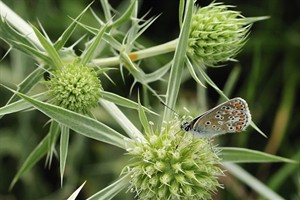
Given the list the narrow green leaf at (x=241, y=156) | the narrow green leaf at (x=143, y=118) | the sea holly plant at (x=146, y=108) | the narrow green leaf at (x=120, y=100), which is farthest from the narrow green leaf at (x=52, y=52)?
the narrow green leaf at (x=241, y=156)

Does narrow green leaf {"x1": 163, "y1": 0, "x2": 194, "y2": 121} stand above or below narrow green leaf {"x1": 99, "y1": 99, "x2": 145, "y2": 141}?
above

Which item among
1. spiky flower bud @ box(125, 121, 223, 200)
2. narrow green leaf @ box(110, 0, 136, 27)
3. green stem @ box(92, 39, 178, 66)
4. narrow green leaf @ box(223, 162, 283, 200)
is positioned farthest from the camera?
narrow green leaf @ box(223, 162, 283, 200)

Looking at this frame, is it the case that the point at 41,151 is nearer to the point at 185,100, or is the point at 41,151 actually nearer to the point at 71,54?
the point at 71,54

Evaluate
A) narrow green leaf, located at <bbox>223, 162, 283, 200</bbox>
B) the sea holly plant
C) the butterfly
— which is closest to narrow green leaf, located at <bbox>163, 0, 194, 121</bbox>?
the sea holly plant

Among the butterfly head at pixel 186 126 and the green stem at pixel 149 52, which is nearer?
the butterfly head at pixel 186 126

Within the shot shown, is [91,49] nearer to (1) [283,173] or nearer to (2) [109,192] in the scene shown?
(2) [109,192]

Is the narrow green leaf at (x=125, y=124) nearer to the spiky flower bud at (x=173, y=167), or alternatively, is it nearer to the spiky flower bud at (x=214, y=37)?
the spiky flower bud at (x=173, y=167)

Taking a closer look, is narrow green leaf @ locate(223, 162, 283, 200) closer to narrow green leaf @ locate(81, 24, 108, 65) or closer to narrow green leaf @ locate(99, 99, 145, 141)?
narrow green leaf @ locate(99, 99, 145, 141)
